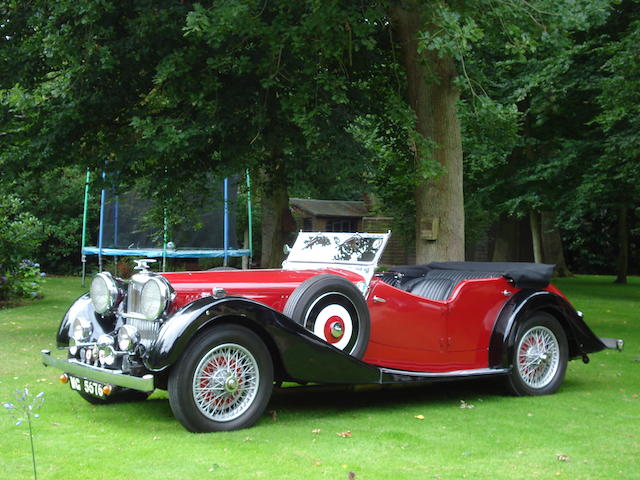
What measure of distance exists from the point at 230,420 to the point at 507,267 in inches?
136

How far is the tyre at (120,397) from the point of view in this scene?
723 centimetres

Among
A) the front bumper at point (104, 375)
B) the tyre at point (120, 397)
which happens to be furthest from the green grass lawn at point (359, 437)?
the front bumper at point (104, 375)

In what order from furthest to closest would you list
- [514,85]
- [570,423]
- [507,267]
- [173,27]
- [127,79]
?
[514,85] → [127,79] → [173,27] → [507,267] → [570,423]

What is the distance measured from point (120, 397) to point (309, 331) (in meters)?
2.09

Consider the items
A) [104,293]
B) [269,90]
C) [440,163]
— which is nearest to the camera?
[104,293]

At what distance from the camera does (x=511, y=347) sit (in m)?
7.71

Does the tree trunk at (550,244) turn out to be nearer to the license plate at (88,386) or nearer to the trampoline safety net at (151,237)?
the trampoline safety net at (151,237)

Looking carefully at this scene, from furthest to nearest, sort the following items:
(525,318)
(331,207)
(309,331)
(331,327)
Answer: (331,207), (525,318), (331,327), (309,331)

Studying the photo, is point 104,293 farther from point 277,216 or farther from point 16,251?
point 277,216

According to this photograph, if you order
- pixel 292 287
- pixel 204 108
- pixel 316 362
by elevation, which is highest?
pixel 204 108

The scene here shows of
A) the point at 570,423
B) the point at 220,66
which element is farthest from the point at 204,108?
the point at 570,423

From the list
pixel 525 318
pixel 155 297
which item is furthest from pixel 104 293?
pixel 525 318

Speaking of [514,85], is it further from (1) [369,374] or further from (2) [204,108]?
(1) [369,374]

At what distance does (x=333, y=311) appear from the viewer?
265 inches
